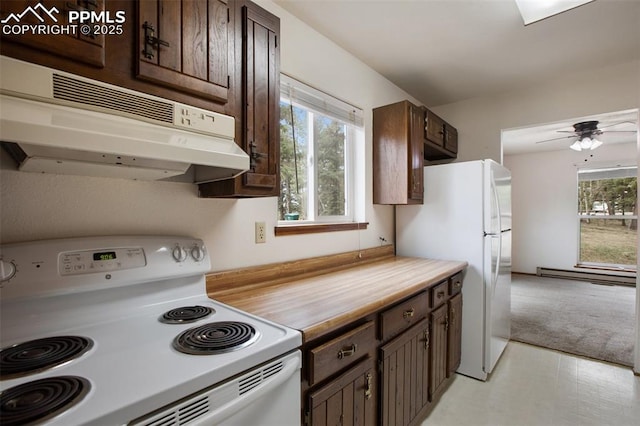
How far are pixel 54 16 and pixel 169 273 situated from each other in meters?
0.85

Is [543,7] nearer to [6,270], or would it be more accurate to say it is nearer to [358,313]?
[358,313]

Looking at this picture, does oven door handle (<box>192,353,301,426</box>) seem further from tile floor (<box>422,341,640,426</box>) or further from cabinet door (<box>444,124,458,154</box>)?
cabinet door (<box>444,124,458,154</box>)

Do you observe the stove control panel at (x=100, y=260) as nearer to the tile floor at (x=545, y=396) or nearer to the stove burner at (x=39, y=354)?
the stove burner at (x=39, y=354)

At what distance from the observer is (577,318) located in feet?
11.9

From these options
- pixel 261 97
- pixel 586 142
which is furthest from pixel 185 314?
pixel 586 142

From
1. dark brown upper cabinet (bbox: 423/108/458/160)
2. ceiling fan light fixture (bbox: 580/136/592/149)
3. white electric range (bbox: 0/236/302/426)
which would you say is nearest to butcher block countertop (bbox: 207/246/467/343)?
white electric range (bbox: 0/236/302/426)

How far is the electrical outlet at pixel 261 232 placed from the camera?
1677mm

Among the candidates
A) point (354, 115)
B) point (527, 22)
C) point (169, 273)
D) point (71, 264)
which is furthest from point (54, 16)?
point (527, 22)

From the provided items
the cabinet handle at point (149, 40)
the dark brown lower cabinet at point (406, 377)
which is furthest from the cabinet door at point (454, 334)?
the cabinet handle at point (149, 40)

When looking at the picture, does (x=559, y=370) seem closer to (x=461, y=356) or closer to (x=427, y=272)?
(x=461, y=356)

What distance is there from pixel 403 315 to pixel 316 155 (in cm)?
118

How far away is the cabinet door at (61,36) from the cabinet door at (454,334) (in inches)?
89.5

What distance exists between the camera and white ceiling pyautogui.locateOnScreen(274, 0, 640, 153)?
184 cm

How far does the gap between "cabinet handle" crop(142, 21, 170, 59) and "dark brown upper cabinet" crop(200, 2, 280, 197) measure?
31 cm
